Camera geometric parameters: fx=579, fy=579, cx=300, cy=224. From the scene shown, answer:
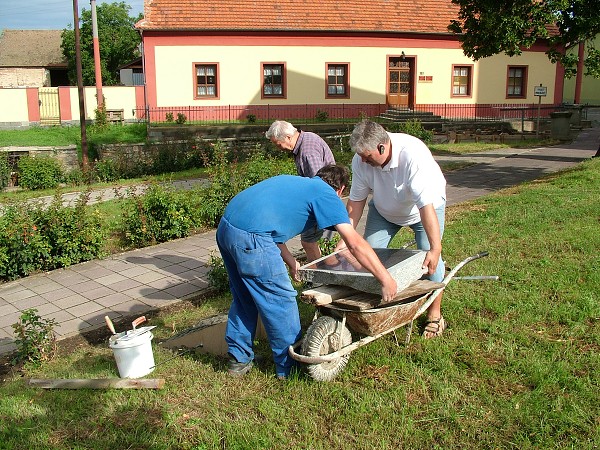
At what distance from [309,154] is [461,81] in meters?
26.4

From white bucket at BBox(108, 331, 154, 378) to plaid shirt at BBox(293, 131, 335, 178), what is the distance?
232 centimetres

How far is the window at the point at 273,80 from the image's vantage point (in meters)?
27.4

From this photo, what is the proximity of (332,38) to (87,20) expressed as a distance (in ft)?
82.5

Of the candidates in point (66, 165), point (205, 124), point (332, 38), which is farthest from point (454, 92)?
point (66, 165)

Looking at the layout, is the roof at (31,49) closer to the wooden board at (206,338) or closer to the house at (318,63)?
the house at (318,63)

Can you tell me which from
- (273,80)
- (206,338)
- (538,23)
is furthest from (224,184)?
(273,80)

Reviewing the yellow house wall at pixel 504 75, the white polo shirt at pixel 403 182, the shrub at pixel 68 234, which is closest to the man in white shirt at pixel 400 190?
the white polo shirt at pixel 403 182

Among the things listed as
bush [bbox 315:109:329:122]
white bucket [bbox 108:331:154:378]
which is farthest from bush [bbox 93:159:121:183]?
white bucket [bbox 108:331:154:378]

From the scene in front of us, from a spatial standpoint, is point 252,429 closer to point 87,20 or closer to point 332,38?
point 332,38

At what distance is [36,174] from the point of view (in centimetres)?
1758

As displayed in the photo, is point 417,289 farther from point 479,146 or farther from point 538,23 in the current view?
point 479,146

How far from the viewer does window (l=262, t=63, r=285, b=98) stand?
27.4 metres

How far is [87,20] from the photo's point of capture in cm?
4416

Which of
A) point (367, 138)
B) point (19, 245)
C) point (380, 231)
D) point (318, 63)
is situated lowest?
point (19, 245)
